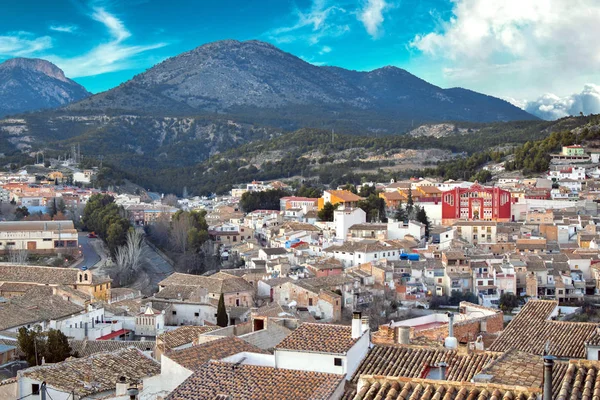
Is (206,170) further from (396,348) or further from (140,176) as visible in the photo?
(396,348)

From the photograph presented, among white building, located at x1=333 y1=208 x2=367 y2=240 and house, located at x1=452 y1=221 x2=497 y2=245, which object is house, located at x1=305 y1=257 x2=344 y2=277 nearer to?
white building, located at x1=333 y1=208 x2=367 y2=240

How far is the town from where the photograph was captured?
7070 millimetres

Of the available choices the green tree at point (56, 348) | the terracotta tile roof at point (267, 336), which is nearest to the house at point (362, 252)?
the green tree at point (56, 348)

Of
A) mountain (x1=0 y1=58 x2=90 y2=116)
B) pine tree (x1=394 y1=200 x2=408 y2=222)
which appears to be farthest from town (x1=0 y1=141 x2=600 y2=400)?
mountain (x1=0 y1=58 x2=90 y2=116)

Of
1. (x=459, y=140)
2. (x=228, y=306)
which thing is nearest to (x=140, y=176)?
(x=459, y=140)

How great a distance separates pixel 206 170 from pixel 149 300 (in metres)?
55.7

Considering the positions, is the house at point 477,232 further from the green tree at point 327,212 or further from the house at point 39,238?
the house at point 39,238

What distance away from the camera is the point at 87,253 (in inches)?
1422

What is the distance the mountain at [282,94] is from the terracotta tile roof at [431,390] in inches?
4241

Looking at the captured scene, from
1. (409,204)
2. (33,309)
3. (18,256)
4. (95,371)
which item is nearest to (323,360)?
(95,371)

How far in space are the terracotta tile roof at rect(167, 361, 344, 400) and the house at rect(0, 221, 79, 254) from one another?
29.1m

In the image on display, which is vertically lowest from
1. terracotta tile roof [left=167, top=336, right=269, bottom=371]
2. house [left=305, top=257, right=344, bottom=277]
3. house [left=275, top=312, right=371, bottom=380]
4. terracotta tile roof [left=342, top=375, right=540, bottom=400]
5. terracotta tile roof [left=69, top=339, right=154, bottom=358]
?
house [left=305, top=257, right=344, bottom=277]

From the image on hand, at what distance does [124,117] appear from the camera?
105m

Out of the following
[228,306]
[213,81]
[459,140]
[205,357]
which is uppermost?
[213,81]
